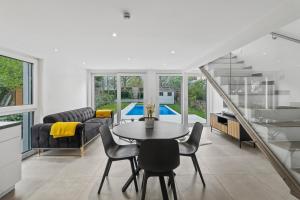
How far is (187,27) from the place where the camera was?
115 inches

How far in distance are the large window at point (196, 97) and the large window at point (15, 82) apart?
5.68 metres

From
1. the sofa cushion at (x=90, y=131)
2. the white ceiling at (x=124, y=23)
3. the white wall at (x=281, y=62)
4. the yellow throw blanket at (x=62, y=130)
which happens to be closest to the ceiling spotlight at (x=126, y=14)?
the white ceiling at (x=124, y=23)

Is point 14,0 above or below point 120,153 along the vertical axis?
above

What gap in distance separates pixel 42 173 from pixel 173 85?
5.92 metres

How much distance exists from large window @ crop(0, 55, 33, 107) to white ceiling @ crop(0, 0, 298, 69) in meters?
0.39

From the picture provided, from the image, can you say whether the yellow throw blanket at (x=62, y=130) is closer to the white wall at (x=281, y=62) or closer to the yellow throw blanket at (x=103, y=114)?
the yellow throw blanket at (x=103, y=114)

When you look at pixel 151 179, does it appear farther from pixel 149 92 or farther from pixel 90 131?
pixel 149 92

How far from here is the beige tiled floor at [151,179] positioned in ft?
8.30

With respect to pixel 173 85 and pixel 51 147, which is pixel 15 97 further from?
pixel 173 85

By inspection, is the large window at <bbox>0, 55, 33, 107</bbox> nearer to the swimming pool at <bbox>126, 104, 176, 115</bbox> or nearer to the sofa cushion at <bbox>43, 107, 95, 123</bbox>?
the sofa cushion at <bbox>43, 107, 95, 123</bbox>

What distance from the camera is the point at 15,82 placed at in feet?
13.5

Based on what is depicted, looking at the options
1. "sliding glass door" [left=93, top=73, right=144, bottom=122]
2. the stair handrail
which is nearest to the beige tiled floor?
the stair handrail

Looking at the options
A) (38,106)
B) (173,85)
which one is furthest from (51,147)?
(173,85)

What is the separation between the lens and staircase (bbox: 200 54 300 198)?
240 cm
